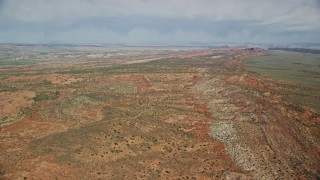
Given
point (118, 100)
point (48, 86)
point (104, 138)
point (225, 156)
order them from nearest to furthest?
point (225, 156) → point (104, 138) → point (118, 100) → point (48, 86)

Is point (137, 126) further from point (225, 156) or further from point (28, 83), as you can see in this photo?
point (28, 83)

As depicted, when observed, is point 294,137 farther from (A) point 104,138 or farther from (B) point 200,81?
(B) point 200,81

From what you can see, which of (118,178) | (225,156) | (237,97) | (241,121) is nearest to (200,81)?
(237,97)

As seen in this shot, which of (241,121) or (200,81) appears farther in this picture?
(200,81)

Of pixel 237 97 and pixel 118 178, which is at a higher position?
pixel 237 97

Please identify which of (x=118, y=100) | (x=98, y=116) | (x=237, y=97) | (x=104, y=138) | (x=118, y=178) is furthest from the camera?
(x=118, y=100)

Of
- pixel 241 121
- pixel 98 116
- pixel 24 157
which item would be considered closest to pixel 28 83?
pixel 98 116
